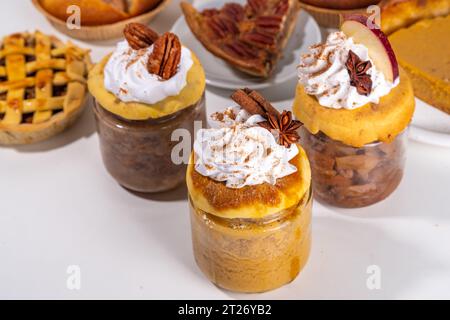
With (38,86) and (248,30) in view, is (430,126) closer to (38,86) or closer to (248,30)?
(248,30)

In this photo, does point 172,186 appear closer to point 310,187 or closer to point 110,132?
point 110,132

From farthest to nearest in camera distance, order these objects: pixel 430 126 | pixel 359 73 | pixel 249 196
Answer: pixel 430 126, pixel 359 73, pixel 249 196

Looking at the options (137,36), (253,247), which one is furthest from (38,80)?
(253,247)

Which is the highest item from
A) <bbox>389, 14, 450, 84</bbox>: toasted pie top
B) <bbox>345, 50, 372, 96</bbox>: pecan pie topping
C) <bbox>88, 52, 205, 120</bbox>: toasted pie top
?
<bbox>345, 50, 372, 96</bbox>: pecan pie topping

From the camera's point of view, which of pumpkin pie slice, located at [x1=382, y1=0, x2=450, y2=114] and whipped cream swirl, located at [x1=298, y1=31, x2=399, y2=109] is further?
pumpkin pie slice, located at [x1=382, y1=0, x2=450, y2=114]

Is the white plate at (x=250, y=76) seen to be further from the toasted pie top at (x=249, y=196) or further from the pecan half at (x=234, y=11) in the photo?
the toasted pie top at (x=249, y=196)

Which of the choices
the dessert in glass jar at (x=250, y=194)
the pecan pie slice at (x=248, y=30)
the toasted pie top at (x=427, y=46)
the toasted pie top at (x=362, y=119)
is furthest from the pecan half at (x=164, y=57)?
the toasted pie top at (x=427, y=46)

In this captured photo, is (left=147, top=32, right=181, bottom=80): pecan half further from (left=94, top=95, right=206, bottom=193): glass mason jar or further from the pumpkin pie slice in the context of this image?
the pumpkin pie slice

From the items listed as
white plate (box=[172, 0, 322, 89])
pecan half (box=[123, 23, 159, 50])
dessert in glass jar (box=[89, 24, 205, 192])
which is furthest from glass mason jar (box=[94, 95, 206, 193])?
white plate (box=[172, 0, 322, 89])
